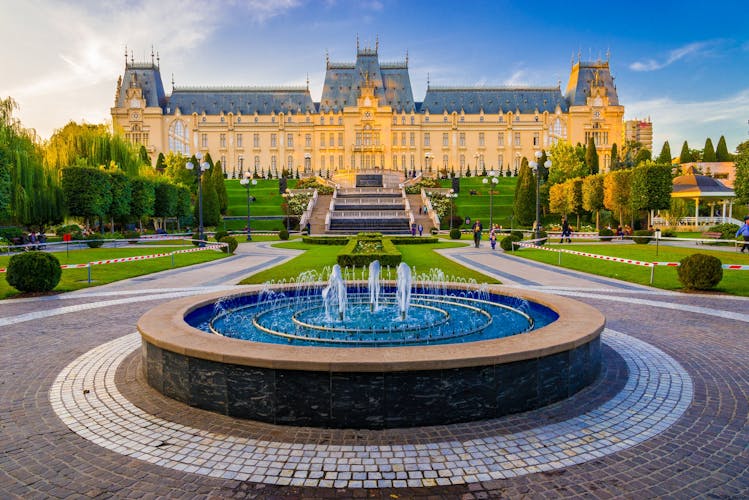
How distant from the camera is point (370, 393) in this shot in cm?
433

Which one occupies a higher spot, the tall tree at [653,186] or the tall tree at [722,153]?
the tall tree at [722,153]

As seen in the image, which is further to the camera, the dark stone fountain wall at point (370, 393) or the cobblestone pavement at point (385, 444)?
the dark stone fountain wall at point (370, 393)

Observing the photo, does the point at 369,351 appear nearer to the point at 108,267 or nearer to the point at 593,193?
the point at 108,267

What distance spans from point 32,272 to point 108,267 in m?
5.77

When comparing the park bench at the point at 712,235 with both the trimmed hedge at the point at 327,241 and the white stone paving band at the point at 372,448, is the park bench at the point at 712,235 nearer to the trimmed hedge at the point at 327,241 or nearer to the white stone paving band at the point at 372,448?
the trimmed hedge at the point at 327,241

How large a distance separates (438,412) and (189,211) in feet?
132

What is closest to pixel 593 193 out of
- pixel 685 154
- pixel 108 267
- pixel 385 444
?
pixel 108 267

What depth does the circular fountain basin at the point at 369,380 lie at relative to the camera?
4.33 m

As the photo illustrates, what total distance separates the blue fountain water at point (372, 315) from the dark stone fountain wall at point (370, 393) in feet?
5.93

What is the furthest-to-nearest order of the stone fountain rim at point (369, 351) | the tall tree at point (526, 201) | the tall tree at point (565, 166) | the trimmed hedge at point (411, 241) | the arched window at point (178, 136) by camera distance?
the arched window at point (178, 136) → the tall tree at point (565, 166) → the tall tree at point (526, 201) → the trimmed hedge at point (411, 241) → the stone fountain rim at point (369, 351)

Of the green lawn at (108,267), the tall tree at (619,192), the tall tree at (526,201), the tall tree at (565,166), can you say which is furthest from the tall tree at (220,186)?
the tall tree at (619,192)

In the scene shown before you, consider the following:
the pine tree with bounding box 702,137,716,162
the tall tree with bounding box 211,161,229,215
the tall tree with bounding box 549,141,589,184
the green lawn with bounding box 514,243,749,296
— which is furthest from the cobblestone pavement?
the pine tree with bounding box 702,137,716,162

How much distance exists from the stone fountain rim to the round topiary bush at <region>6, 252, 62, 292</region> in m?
7.91

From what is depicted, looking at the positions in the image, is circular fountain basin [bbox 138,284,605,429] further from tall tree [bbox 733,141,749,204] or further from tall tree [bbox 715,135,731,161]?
tall tree [bbox 715,135,731,161]
